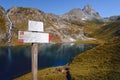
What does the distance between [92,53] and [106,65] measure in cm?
1058

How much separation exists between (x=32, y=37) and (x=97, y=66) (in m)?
36.7

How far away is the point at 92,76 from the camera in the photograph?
1844 inches

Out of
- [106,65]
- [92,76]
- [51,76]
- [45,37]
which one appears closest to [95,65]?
[106,65]

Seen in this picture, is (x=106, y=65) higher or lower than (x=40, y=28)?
lower

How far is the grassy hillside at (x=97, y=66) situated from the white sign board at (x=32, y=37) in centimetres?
2881

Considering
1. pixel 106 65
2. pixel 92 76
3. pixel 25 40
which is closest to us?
pixel 25 40

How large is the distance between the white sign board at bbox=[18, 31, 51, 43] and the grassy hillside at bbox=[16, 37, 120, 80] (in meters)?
28.8

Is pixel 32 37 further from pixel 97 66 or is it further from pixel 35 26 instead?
pixel 97 66

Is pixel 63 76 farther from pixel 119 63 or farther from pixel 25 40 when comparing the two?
pixel 25 40

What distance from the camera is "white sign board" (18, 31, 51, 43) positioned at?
1695 cm

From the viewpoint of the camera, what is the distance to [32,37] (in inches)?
687

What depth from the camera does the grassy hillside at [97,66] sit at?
46.4 metres

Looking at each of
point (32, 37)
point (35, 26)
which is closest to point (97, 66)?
point (35, 26)

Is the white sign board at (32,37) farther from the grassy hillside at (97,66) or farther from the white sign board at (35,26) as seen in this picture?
the grassy hillside at (97,66)
